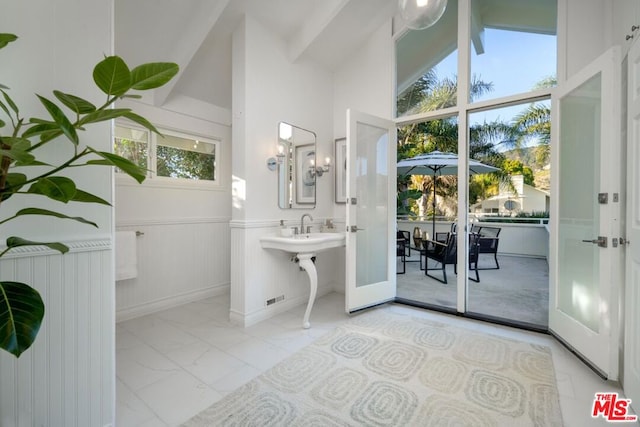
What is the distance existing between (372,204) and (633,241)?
200 centimetres

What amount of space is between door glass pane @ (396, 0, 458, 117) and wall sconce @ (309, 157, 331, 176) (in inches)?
39.6

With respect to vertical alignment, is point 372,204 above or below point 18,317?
above

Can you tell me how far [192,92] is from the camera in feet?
10.7

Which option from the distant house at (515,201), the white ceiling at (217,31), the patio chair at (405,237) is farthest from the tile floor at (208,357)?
the distant house at (515,201)

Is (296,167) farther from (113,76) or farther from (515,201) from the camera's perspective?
(515,201)

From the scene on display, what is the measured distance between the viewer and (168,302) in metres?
3.20

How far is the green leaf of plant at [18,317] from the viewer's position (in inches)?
28.8

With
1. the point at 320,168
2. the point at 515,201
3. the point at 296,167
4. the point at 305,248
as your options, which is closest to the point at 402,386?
the point at 305,248

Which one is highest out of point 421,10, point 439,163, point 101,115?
point 421,10

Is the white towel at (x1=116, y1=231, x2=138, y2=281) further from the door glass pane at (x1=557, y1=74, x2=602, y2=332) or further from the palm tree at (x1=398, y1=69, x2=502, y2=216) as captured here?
the door glass pane at (x1=557, y1=74, x2=602, y2=332)

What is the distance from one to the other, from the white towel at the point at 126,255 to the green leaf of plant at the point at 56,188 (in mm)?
2187

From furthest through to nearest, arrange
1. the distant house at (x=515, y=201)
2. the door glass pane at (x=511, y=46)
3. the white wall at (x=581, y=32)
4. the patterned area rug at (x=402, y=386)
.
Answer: the distant house at (x=515, y=201)
the door glass pane at (x=511, y=46)
the white wall at (x=581, y=32)
the patterned area rug at (x=402, y=386)

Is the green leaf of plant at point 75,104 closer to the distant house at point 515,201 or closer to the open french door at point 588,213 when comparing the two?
the open french door at point 588,213

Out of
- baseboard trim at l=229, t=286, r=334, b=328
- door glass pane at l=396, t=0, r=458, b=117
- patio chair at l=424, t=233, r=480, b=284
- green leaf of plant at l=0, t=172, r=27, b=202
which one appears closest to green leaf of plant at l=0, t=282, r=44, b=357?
green leaf of plant at l=0, t=172, r=27, b=202
